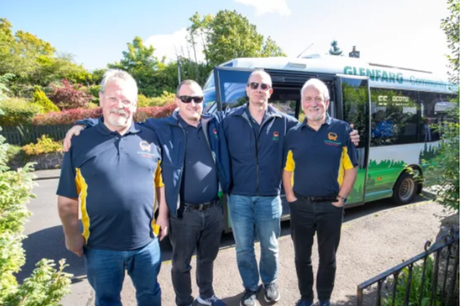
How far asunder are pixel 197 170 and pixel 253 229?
3.06ft

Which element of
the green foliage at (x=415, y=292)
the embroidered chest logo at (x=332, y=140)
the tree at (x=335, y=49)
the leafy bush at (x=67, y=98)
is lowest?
the green foliage at (x=415, y=292)

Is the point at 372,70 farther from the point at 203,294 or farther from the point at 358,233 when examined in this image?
the point at 203,294

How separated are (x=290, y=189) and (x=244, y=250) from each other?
807 mm

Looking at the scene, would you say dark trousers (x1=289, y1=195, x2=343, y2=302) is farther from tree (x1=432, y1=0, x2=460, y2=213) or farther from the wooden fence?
the wooden fence

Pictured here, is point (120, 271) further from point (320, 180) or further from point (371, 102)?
point (371, 102)

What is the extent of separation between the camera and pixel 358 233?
15.3ft

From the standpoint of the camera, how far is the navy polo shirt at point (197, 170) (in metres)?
2.50

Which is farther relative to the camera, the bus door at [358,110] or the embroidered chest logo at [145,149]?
the bus door at [358,110]

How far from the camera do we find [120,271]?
2.12 m

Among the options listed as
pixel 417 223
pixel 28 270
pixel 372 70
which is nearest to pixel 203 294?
pixel 28 270

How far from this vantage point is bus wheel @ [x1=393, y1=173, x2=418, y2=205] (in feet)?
19.3

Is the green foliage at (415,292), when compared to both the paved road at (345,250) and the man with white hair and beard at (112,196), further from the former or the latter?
the man with white hair and beard at (112,196)

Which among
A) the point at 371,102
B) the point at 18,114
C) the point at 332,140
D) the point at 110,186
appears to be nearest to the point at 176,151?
the point at 110,186

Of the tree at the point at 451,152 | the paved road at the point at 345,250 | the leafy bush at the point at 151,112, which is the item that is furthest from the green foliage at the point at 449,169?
the leafy bush at the point at 151,112
